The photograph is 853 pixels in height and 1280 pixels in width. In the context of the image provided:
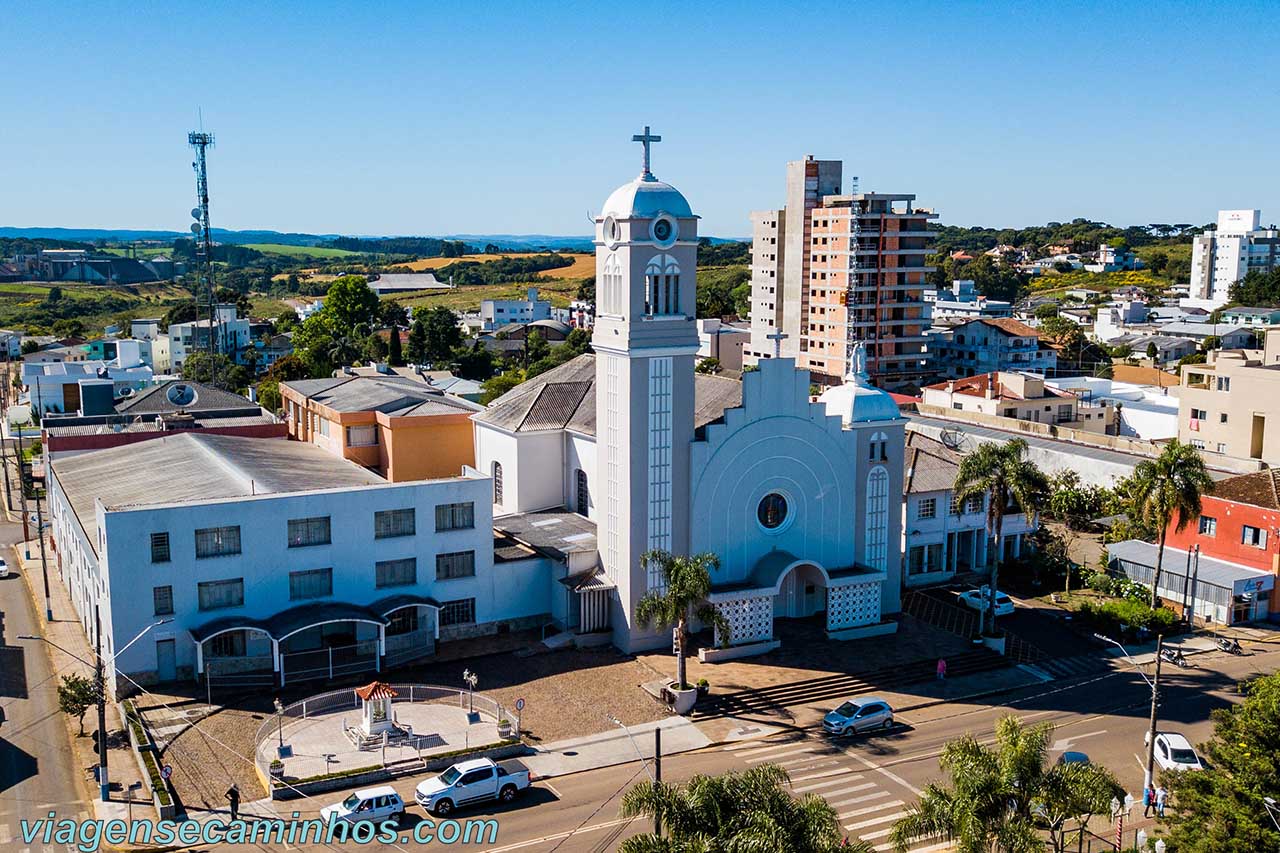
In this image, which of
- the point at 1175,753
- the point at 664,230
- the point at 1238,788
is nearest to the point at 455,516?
the point at 664,230

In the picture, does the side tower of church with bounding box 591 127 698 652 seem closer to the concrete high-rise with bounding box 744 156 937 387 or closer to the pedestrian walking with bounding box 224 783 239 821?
the pedestrian walking with bounding box 224 783 239 821

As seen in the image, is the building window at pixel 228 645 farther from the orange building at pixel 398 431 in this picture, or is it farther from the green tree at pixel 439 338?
the green tree at pixel 439 338

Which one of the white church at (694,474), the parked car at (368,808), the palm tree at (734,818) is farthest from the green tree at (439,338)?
the palm tree at (734,818)

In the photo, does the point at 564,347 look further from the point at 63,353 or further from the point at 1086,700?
the point at 1086,700

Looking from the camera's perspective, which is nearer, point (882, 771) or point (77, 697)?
point (882, 771)

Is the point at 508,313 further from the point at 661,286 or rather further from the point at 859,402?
the point at 661,286

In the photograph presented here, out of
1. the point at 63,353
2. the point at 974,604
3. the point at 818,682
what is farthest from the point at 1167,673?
the point at 63,353
